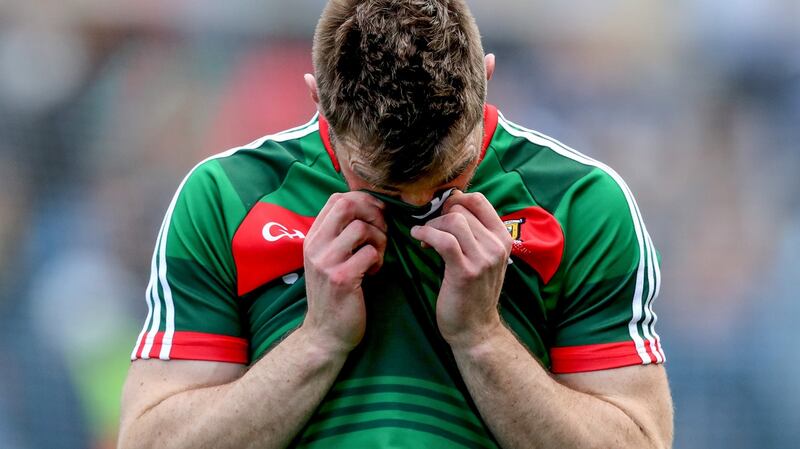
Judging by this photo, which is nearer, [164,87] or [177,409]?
[177,409]

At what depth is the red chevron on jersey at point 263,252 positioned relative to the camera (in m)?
1.82

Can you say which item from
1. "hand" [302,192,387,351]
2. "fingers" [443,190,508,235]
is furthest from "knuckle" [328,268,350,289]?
"fingers" [443,190,508,235]

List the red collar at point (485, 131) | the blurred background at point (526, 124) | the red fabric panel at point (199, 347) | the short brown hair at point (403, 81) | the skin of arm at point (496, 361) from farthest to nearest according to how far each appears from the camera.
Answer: the blurred background at point (526, 124), the red collar at point (485, 131), the red fabric panel at point (199, 347), the skin of arm at point (496, 361), the short brown hair at point (403, 81)

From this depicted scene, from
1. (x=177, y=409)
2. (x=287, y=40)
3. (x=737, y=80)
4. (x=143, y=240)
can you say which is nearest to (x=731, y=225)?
(x=737, y=80)

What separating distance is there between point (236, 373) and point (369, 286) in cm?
30

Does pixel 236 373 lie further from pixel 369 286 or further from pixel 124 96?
pixel 124 96

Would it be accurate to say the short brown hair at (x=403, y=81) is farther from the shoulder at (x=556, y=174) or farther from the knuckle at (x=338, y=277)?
the shoulder at (x=556, y=174)

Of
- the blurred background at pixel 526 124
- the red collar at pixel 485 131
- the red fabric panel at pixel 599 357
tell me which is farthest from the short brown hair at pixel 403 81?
the blurred background at pixel 526 124

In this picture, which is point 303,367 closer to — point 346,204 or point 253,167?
point 346,204

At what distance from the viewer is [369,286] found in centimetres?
179

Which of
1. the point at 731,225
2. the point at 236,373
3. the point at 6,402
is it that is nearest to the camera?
the point at 236,373

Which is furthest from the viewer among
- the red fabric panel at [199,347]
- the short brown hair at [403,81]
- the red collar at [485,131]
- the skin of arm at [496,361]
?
the red collar at [485,131]

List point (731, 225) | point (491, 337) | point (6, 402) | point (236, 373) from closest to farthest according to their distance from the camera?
point (491, 337), point (236, 373), point (6, 402), point (731, 225)

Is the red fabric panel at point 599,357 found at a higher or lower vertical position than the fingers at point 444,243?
lower
